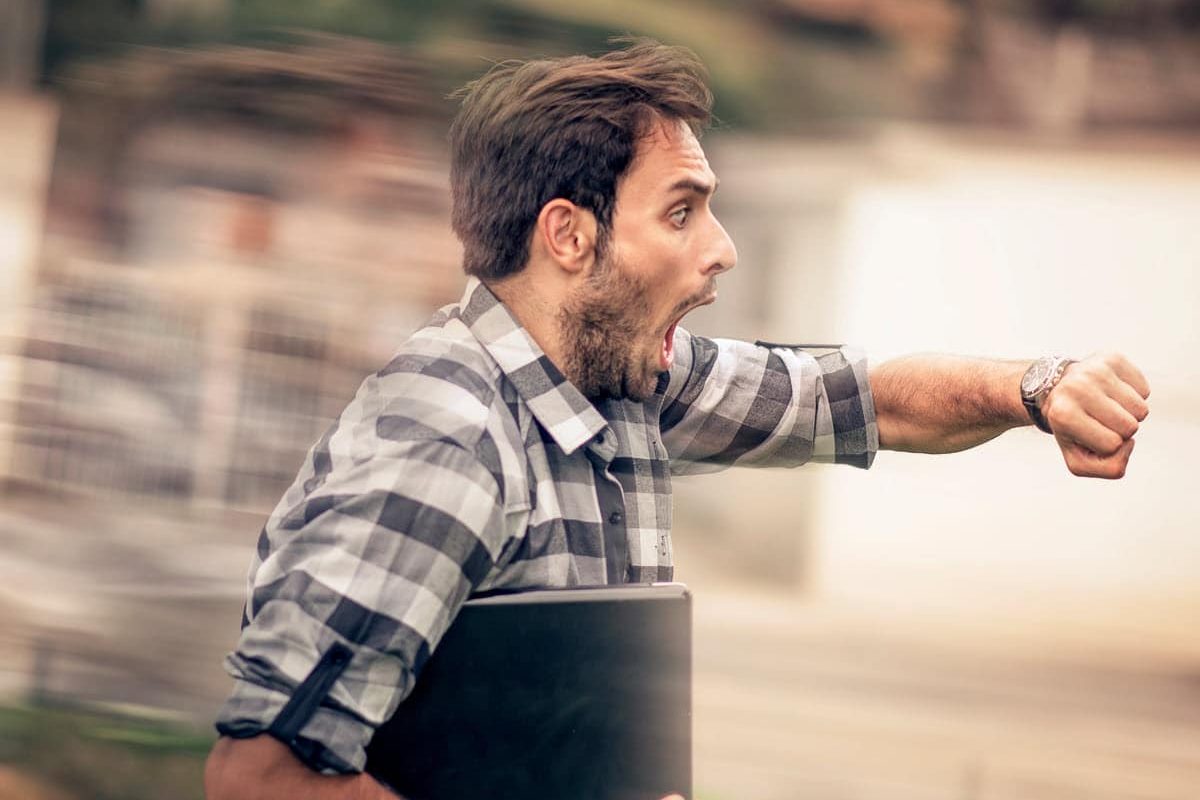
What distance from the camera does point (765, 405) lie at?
6.22 ft

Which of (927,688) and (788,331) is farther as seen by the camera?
(788,331)


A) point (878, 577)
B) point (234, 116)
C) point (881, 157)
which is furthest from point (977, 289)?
point (234, 116)

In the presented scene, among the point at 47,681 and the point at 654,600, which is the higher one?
the point at 654,600

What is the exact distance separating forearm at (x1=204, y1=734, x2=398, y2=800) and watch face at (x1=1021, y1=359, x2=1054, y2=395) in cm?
90

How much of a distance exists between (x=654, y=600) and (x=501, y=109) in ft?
2.01

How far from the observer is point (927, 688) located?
5.27 m

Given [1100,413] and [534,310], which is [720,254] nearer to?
[534,310]

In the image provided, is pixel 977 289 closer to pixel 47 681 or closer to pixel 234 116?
pixel 234 116

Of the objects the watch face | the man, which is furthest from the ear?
the watch face

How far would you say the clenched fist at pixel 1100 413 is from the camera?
1.55 m

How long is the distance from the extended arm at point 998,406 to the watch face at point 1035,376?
0.6 inches

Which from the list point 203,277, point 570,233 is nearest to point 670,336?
point 570,233

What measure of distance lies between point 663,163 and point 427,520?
0.52 metres

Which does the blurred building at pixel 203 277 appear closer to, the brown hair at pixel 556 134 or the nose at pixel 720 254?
the brown hair at pixel 556 134
